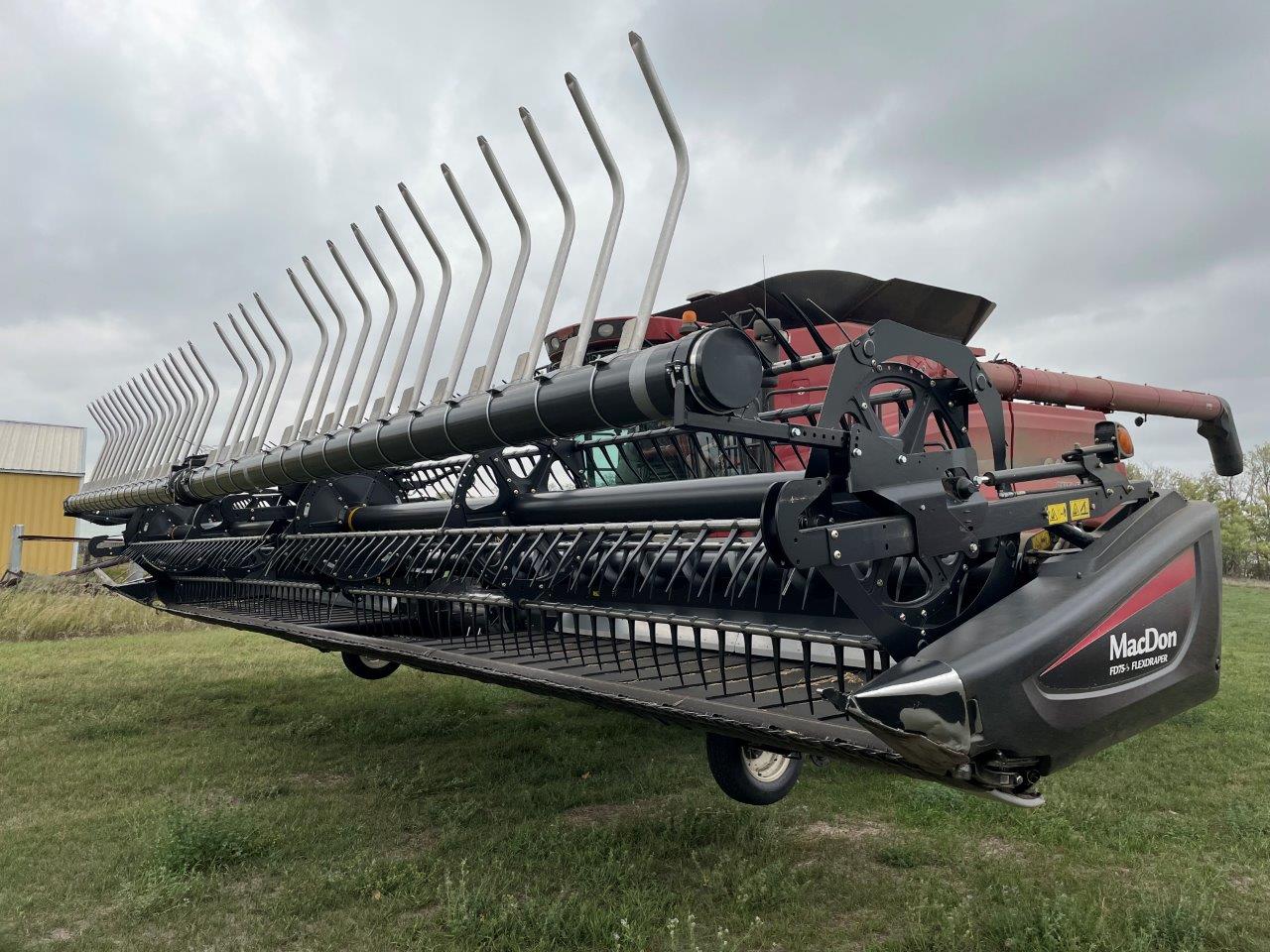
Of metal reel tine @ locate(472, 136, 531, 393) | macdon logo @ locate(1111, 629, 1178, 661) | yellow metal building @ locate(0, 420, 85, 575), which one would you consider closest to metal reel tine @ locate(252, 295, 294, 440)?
metal reel tine @ locate(472, 136, 531, 393)

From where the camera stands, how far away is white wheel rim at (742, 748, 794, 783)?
12.3ft

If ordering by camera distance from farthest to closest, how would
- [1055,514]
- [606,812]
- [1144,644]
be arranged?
[606,812], [1055,514], [1144,644]

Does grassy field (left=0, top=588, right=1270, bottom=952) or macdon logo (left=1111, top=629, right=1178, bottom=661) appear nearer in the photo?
macdon logo (left=1111, top=629, right=1178, bottom=661)

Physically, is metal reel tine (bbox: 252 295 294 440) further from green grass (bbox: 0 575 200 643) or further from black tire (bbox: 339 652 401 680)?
green grass (bbox: 0 575 200 643)

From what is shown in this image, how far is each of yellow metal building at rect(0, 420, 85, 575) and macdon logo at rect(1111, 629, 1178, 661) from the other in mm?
23518

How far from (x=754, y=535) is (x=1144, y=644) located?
1137 millimetres

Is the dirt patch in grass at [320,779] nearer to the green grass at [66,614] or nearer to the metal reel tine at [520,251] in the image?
the metal reel tine at [520,251]

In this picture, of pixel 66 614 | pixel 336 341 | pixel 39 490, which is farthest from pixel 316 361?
pixel 39 490

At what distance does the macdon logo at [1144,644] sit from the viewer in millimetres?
2420

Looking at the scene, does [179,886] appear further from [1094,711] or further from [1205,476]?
[1205,476]

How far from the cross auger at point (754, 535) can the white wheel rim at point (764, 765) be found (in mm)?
13

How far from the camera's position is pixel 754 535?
9.68 ft

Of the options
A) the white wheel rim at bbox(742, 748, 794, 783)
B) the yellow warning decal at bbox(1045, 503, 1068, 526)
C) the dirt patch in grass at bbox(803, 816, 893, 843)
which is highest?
the yellow warning decal at bbox(1045, 503, 1068, 526)

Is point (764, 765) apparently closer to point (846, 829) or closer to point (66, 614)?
point (846, 829)
